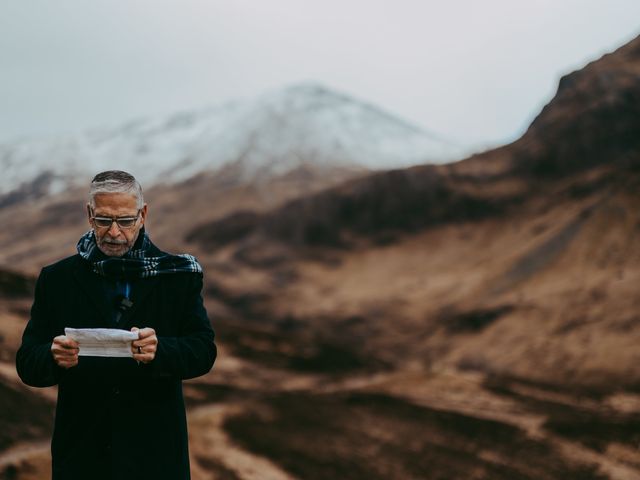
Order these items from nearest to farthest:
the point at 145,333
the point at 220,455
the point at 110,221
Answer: the point at 145,333 < the point at 110,221 < the point at 220,455

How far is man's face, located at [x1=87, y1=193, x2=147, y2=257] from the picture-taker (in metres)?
2.84

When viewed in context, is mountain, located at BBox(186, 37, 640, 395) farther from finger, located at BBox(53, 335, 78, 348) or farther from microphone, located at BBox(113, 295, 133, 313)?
finger, located at BBox(53, 335, 78, 348)

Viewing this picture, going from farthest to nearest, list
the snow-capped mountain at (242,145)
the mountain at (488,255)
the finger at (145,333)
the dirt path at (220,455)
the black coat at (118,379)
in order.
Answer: the snow-capped mountain at (242,145) → the mountain at (488,255) → the dirt path at (220,455) → the black coat at (118,379) → the finger at (145,333)

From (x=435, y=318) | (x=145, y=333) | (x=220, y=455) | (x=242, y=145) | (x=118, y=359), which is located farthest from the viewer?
(x=242, y=145)

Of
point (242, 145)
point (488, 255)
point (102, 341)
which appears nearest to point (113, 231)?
point (102, 341)

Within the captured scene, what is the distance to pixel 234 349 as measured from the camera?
82.3ft

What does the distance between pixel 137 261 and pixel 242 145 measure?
80.8 metres

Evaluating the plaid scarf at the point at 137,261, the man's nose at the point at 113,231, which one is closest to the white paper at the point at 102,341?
the plaid scarf at the point at 137,261

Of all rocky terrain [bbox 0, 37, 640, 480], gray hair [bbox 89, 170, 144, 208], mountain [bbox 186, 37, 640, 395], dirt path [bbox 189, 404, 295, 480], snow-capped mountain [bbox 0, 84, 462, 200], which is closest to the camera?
gray hair [bbox 89, 170, 144, 208]

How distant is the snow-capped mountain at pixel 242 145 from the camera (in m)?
79.8

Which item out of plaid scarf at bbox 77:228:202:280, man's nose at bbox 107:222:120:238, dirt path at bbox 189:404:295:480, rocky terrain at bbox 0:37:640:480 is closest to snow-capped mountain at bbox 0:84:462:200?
rocky terrain at bbox 0:37:640:480

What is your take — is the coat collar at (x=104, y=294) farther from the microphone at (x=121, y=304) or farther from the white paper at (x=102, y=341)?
the white paper at (x=102, y=341)

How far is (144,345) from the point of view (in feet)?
8.61

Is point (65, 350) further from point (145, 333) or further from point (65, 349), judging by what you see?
point (145, 333)
